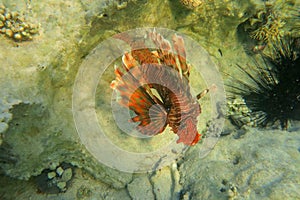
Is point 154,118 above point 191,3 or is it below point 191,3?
below

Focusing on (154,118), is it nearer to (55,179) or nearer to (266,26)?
(55,179)

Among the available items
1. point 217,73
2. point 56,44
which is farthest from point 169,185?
point 56,44

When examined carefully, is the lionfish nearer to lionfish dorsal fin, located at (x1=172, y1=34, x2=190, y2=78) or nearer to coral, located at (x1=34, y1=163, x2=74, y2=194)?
lionfish dorsal fin, located at (x1=172, y1=34, x2=190, y2=78)

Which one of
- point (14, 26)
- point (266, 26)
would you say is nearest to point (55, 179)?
point (14, 26)

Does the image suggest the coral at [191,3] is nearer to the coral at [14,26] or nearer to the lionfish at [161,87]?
the lionfish at [161,87]

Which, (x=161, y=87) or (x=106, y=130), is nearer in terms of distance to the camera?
(x=161, y=87)

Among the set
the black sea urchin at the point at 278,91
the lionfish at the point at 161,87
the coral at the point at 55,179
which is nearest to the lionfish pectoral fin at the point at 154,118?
the lionfish at the point at 161,87
